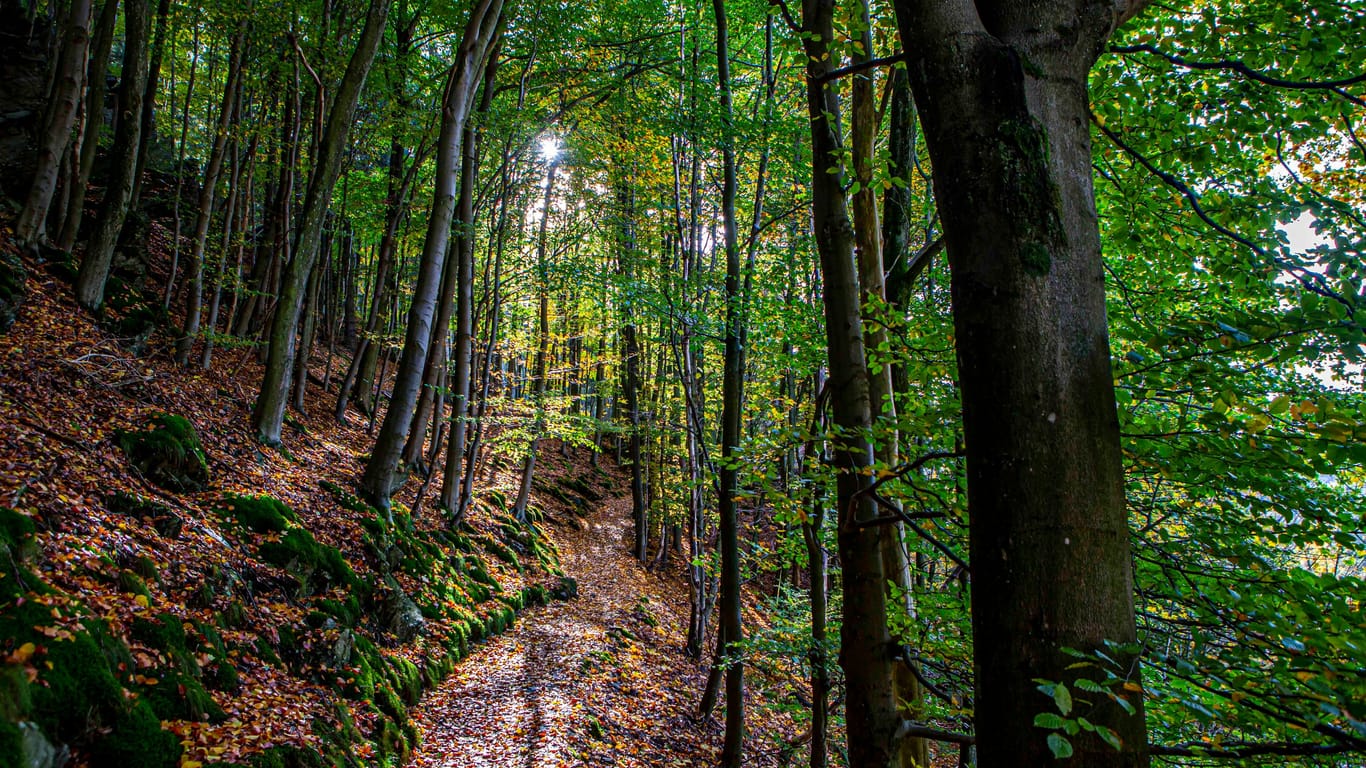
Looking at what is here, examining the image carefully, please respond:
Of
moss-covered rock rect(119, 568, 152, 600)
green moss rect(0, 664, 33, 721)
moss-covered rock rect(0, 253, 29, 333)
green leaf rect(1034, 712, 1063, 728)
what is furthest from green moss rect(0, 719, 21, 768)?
moss-covered rock rect(0, 253, 29, 333)

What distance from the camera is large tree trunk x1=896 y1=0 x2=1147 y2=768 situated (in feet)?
3.97

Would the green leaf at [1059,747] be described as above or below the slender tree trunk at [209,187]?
below

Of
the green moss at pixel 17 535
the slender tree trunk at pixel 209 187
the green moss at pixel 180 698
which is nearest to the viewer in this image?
the green moss at pixel 17 535

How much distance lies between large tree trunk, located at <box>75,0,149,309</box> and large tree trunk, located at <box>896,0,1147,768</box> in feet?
36.3

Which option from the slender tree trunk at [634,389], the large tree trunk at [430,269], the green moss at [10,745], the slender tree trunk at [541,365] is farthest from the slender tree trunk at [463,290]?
the green moss at [10,745]

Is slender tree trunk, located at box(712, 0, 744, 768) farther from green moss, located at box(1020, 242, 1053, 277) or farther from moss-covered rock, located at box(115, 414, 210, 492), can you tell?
green moss, located at box(1020, 242, 1053, 277)

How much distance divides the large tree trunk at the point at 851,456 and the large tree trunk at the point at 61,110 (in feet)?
32.5

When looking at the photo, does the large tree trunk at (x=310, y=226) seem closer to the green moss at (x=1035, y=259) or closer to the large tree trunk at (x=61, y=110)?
the large tree trunk at (x=61, y=110)

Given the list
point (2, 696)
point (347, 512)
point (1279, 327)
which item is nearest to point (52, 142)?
point (347, 512)

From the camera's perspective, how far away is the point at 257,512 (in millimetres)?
6645

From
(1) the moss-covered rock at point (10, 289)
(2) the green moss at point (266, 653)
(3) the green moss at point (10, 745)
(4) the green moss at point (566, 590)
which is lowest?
(4) the green moss at point (566, 590)

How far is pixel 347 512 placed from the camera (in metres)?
8.60

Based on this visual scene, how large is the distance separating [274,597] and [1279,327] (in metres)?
7.39

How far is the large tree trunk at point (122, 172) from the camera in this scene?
28.0ft
